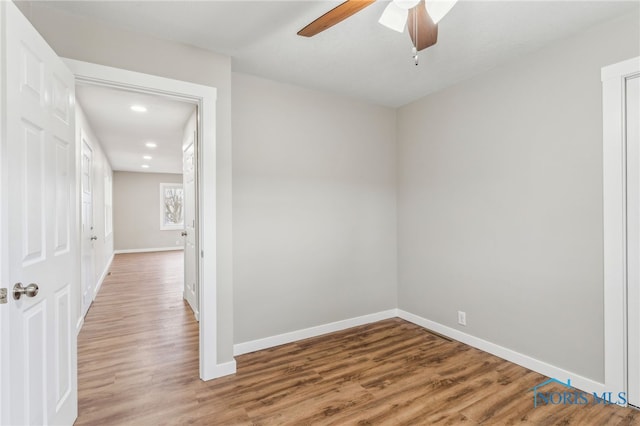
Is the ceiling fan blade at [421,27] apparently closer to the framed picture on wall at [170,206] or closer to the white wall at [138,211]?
the framed picture on wall at [170,206]

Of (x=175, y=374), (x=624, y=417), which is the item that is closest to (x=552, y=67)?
(x=624, y=417)

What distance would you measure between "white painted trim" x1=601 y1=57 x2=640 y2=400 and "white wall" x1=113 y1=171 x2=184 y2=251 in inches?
412

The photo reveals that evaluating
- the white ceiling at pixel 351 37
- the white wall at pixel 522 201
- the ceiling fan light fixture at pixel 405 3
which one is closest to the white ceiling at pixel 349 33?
the white ceiling at pixel 351 37

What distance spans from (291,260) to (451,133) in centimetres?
206

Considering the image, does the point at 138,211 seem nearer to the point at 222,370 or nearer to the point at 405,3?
the point at 222,370

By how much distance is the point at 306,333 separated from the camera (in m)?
3.25

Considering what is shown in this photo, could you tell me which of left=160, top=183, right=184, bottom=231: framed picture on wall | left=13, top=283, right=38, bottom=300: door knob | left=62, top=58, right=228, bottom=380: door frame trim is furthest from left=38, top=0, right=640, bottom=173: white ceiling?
left=160, top=183, right=184, bottom=231: framed picture on wall

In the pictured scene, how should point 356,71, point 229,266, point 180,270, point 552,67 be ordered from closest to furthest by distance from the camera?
1. point 552,67
2. point 229,266
3. point 356,71
4. point 180,270

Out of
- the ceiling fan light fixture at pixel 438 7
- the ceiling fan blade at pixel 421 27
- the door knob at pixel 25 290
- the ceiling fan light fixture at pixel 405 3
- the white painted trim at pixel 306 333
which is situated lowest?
the white painted trim at pixel 306 333

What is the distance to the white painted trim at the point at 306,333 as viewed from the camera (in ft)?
9.53

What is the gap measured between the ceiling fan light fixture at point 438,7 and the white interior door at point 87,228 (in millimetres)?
3830

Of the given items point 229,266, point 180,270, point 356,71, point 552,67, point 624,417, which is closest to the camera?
point 624,417

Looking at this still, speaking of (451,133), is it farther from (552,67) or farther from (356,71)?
(356,71)

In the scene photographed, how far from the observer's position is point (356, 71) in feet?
9.41
